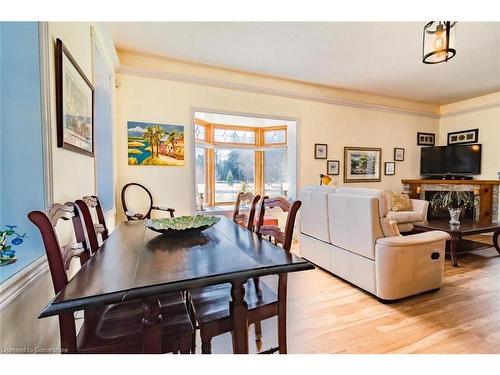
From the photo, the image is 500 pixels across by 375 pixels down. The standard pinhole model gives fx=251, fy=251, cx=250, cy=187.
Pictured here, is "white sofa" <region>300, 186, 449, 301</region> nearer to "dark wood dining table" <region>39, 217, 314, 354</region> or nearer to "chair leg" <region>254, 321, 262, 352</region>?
"chair leg" <region>254, 321, 262, 352</region>

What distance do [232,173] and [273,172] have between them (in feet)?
2.92

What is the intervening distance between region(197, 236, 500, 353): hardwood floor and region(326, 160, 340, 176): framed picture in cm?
249

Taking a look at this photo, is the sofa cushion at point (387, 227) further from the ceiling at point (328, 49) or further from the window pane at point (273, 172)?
the window pane at point (273, 172)

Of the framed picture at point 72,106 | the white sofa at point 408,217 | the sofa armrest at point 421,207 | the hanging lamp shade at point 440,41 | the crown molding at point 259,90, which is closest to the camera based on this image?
the framed picture at point 72,106

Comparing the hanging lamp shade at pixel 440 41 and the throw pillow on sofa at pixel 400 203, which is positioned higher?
the hanging lamp shade at pixel 440 41

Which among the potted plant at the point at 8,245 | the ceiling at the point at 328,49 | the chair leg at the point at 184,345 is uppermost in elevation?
the ceiling at the point at 328,49

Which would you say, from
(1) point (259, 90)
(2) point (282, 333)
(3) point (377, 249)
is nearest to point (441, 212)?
(3) point (377, 249)

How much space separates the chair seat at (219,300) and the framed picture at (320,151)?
3.55 m

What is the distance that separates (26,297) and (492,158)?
6.95 meters

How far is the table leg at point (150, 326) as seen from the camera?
867mm

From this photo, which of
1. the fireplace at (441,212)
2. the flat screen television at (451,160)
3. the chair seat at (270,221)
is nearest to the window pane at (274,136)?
the chair seat at (270,221)

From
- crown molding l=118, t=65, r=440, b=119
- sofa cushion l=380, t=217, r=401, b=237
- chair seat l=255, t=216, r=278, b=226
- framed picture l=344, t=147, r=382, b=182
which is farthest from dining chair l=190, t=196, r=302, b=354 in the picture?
framed picture l=344, t=147, r=382, b=182

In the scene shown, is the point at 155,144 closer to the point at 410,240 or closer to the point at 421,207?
the point at 410,240
